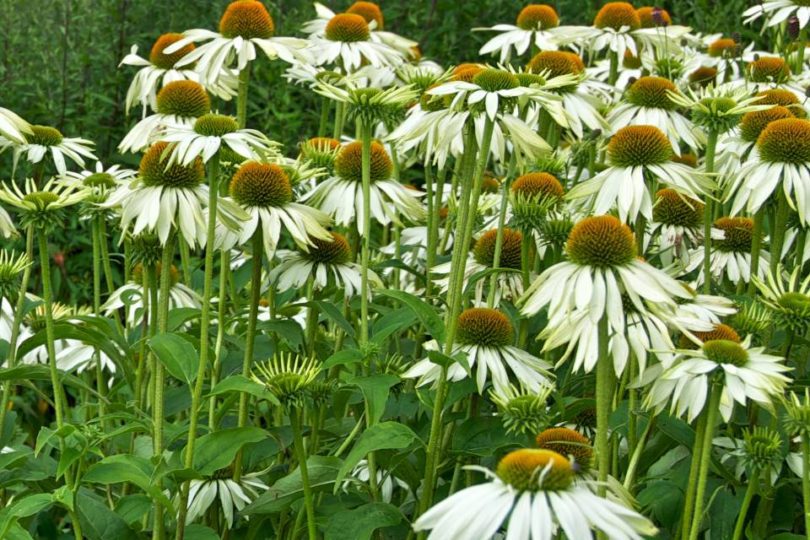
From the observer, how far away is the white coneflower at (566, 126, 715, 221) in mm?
2072

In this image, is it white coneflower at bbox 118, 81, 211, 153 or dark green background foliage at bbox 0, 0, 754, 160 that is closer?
white coneflower at bbox 118, 81, 211, 153

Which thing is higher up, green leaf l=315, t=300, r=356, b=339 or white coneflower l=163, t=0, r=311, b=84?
white coneflower l=163, t=0, r=311, b=84

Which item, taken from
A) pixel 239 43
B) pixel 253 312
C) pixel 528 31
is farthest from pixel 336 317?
pixel 528 31

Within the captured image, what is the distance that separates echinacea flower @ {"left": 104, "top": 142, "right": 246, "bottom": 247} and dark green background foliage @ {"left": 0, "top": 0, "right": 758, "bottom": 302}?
2.03m

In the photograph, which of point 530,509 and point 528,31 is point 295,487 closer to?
point 530,509

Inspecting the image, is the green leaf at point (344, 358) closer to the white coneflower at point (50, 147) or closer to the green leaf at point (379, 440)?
the green leaf at point (379, 440)

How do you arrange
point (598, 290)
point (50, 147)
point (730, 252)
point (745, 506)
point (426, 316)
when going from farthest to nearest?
point (50, 147) → point (730, 252) → point (426, 316) → point (745, 506) → point (598, 290)

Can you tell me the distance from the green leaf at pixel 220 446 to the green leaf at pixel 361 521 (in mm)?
186

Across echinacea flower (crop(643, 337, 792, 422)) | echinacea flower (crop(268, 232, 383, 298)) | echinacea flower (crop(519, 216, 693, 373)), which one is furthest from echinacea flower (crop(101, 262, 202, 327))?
echinacea flower (crop(643, 337, 792, 422))

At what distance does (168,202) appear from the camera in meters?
2.06

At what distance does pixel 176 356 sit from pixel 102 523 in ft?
1.10

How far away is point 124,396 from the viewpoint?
2955 millimetres

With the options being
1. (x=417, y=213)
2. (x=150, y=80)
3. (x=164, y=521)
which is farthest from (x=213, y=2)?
(x=164, y=521)

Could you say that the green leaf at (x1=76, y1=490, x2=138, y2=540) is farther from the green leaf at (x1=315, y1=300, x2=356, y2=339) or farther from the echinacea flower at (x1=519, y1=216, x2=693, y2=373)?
the echinacea flower at (x1=519, y1=216, x2=693, y2=373)
